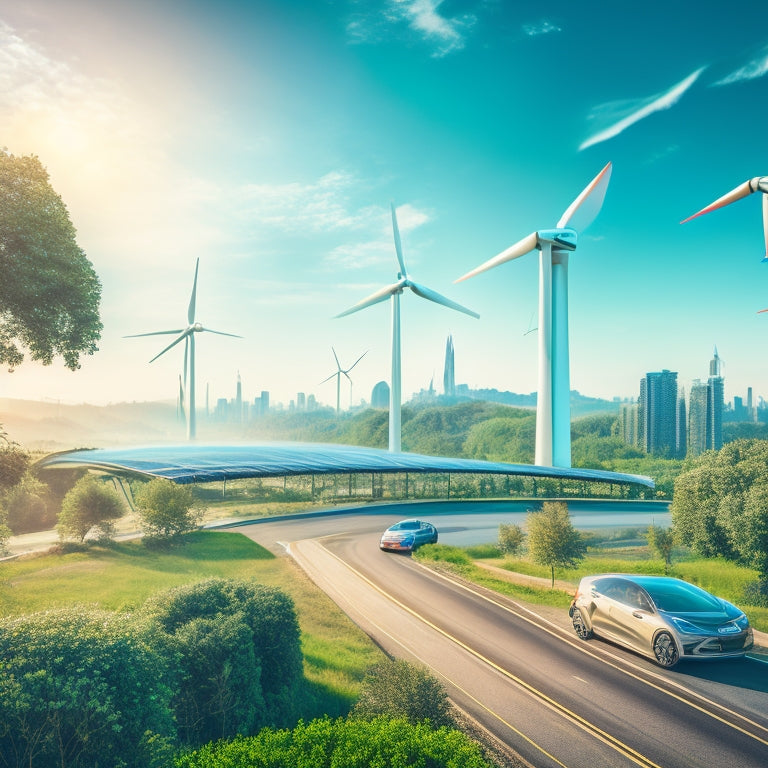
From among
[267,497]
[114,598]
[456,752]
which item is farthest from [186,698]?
[267,497]

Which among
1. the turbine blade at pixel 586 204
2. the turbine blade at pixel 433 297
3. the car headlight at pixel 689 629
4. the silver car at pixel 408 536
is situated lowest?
the silver car at pixel 408 536

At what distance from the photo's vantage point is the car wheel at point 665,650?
54.2 ft

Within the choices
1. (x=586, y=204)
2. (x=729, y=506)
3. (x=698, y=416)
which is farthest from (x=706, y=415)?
(x=729, y=506)

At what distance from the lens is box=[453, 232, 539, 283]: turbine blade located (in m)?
63.5

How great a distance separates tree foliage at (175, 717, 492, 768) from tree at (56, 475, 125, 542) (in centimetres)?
1878

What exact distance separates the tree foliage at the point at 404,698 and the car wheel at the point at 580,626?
8.11 meters

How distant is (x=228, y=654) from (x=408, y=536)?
20308 mm

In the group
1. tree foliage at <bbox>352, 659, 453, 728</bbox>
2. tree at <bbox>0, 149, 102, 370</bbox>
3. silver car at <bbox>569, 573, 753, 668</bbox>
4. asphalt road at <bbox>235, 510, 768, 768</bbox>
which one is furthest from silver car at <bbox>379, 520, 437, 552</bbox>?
tree at <bbox>0, 149, 102, 370</bbox>

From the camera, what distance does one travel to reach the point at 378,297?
2931 inches

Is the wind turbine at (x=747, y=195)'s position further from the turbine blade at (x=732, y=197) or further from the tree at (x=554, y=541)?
the tree at (x=554, y=541)

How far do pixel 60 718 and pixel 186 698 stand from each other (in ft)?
13.1

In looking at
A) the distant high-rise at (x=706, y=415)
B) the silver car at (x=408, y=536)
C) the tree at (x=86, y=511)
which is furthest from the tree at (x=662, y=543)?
the distant high-rise at (x=706, y=415)

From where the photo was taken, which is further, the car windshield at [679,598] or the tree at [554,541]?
the tree at [554,541]

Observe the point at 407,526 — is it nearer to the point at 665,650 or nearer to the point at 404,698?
the point at 665,650
